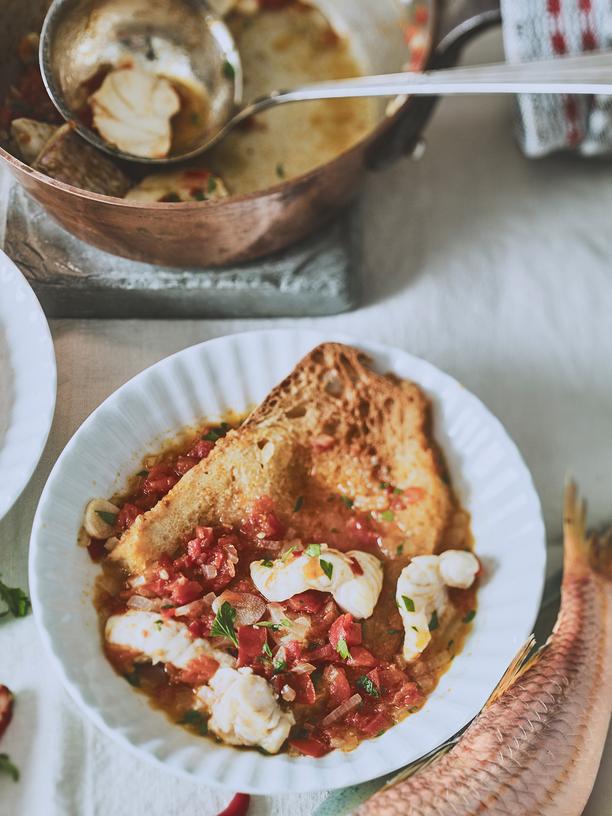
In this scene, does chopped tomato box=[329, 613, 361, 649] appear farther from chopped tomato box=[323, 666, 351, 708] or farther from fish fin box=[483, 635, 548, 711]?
fish fin box=[483, 635, 548, 711]

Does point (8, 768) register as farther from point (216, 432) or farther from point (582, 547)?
point (582, 547)

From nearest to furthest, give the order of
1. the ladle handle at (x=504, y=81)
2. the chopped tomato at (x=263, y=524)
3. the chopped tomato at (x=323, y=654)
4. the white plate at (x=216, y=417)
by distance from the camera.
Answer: the white plate at (x=216, y=417) → the chopped tomato at (x=323, y=654) → the chopped tomato at (x=263, y=524) → the ladle handle at (x=504, y=81)

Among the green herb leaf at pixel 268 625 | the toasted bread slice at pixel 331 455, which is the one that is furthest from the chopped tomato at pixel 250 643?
the toasted bread slice at pixel 331 455

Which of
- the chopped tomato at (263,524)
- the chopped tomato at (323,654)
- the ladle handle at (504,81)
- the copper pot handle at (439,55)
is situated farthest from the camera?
the copper pot handle at (439,55)

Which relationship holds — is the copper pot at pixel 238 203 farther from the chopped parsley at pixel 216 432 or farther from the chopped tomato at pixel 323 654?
the chopped tomato at pixel 323 654

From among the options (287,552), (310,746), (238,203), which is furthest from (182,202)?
(310,746)

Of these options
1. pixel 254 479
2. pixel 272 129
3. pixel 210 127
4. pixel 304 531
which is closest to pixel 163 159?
pixel 210 127

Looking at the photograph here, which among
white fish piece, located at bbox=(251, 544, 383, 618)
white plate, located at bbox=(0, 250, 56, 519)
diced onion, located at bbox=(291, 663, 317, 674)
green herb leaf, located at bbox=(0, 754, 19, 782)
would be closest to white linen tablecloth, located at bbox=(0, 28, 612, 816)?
green herb leaf, located at bbox=(0, 754, 19, 782)
